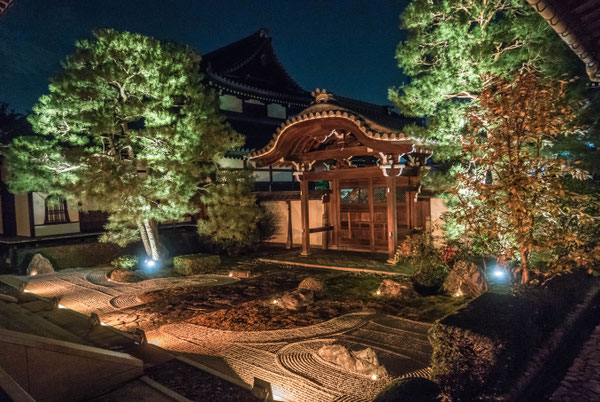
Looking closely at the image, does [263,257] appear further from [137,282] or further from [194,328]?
[194,328]

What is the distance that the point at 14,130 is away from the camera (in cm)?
1634

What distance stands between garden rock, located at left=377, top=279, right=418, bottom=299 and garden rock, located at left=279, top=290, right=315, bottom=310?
5.52 ft

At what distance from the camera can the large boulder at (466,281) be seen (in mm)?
8453

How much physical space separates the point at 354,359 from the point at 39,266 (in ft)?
41.9

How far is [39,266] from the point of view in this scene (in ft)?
43.5

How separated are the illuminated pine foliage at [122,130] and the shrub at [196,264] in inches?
61.7

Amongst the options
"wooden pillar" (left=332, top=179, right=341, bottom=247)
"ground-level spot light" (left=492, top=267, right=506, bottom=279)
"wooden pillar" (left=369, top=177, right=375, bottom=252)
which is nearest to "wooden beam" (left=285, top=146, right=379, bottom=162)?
"wooden pillar" (left=369, top=177, right=375, bottom=252)

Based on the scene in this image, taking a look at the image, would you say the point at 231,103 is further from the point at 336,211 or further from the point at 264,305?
the point at 264,305

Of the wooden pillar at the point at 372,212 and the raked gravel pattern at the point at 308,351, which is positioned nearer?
the raked gravel pattern at the point at 308,351

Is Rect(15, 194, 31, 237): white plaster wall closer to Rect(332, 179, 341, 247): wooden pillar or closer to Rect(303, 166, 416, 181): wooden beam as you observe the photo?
Rect(303, 166, 416, 181): wooden beam

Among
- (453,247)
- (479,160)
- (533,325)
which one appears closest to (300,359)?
(533,325)

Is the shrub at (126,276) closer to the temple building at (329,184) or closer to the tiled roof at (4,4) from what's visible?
the temple building at (329,184)

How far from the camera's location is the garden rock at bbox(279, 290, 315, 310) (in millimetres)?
8203

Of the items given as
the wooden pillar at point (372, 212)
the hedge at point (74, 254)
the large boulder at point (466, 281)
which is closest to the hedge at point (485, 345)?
the large boulder at point (466, 281)
